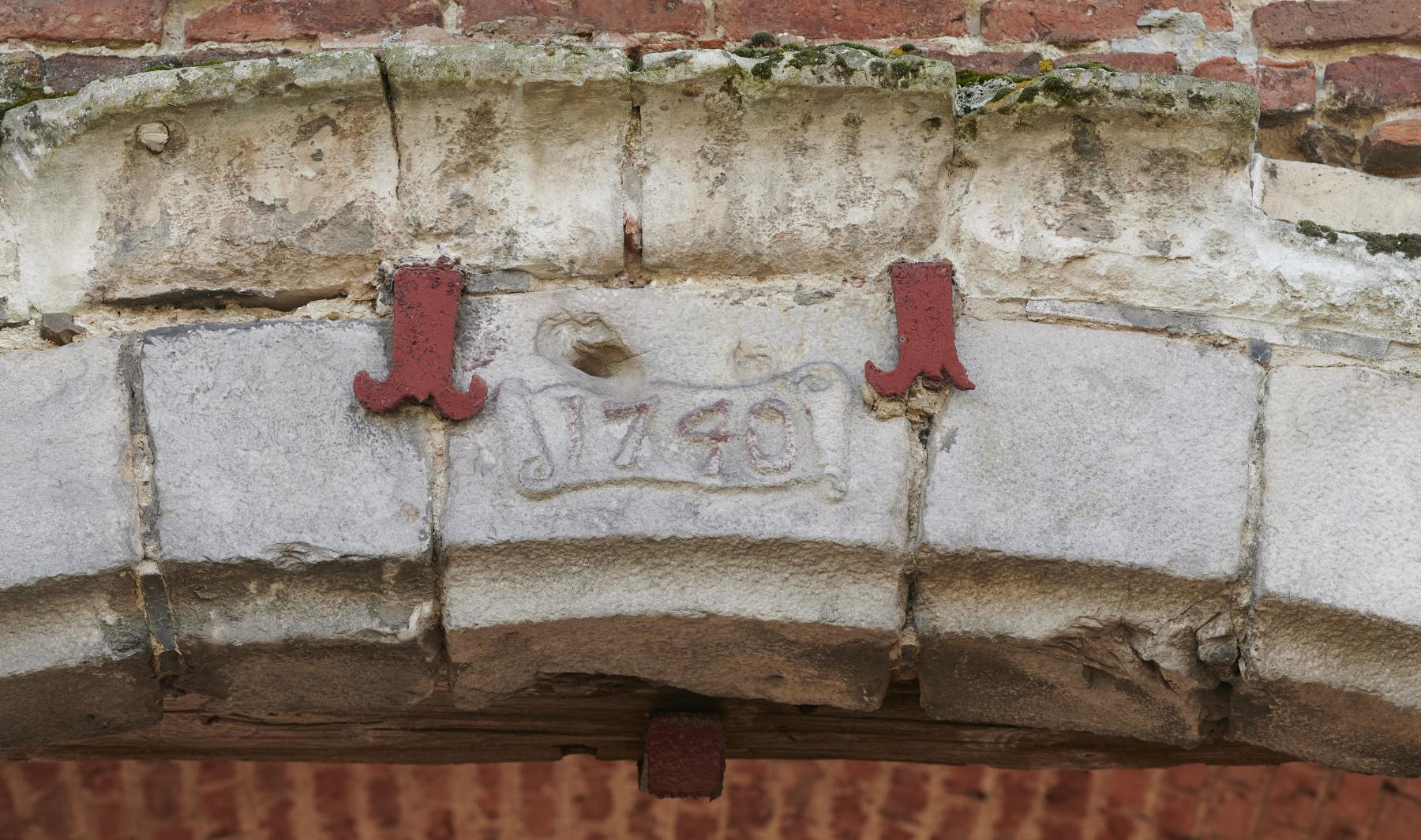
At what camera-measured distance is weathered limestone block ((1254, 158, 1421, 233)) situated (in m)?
2.27

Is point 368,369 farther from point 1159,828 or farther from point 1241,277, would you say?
point 1159,828

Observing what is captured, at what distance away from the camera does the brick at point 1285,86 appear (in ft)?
8.07

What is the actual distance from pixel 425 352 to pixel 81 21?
87cm

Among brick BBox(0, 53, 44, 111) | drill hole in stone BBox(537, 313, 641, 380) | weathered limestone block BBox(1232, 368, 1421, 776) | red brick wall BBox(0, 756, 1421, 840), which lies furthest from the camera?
red brick wall BBox(0, 756, 1421, 840)

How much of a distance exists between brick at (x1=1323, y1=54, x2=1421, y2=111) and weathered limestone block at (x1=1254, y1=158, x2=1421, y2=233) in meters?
0.17

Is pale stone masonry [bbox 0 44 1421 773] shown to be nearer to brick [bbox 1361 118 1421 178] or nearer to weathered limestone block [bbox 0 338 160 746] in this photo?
weathered limestone block [bbox 0 338 160 746]

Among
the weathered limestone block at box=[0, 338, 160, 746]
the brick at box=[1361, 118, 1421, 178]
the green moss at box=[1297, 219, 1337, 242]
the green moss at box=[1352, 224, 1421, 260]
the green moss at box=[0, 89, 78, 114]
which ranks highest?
the green moss at box=[0, 89, 78, 114]

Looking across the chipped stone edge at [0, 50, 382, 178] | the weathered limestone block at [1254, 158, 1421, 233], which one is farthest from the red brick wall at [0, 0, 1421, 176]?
the chipped stone edge at [0, 50, 382, 178]

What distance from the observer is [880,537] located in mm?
1949

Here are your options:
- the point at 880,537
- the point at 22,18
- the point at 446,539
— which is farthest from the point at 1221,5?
the point at 22,18

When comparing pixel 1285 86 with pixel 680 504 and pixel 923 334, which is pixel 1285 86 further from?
pixel 680 504

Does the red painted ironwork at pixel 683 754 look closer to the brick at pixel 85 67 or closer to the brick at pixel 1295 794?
the brick at pixel 85 67

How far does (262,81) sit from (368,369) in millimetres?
418

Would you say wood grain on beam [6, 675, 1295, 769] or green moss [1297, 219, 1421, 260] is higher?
green moss [1297, 219, 1421, 260]
